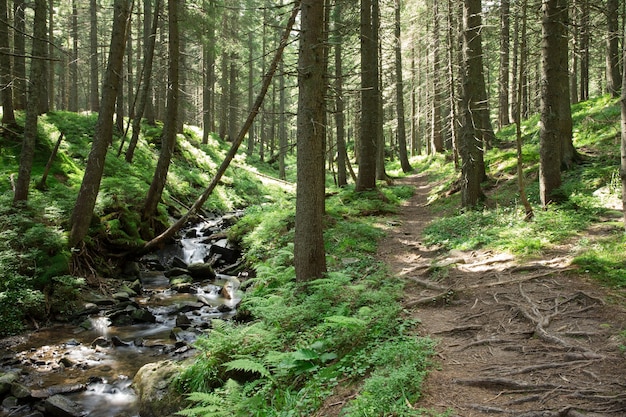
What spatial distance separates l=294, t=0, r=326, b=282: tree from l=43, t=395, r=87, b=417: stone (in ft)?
13.9

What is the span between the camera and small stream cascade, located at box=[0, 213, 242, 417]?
21.4 feet

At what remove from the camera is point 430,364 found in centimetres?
480

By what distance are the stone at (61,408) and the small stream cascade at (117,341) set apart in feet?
0.04

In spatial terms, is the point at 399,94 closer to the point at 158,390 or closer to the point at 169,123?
the point at 169,123

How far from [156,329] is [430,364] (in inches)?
266

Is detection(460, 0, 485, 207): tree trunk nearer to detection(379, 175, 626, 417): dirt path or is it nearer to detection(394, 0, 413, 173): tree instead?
detection(379, 175, 626, 417): dirt path

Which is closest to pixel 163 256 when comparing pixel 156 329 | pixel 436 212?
pixel 156 329

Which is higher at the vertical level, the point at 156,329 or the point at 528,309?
the point at 528,309

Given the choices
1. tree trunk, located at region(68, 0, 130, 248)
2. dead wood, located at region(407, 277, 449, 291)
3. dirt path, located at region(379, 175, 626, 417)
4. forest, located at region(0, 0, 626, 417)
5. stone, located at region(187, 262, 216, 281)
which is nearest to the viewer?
dirt path, located at region(379, 175, 626, 417)

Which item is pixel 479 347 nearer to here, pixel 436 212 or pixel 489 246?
pixel 489 246

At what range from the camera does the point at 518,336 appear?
539 centimetres

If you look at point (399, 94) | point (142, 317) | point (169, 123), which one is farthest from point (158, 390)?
point (399, 94)

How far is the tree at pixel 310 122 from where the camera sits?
7.17 metres

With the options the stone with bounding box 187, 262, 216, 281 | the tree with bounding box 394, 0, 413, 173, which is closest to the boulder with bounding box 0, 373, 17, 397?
the stone with bounding box 187, 262, 216, 281
